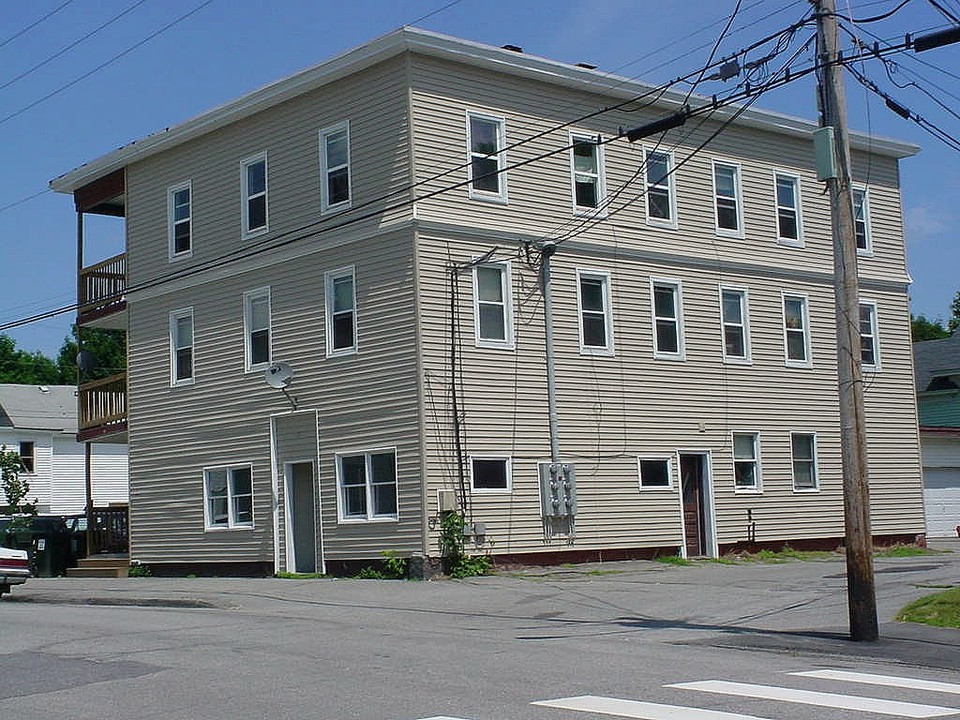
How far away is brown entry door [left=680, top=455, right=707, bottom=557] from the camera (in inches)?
1144

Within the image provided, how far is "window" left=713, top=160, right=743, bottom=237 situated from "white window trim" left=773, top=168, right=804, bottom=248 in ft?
4.08

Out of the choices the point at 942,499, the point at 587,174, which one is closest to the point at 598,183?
the point at 587,174

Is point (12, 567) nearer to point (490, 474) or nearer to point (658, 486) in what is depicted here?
point (490, 474)

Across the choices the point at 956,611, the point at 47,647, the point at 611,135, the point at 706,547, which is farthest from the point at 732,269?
the point at 47,647

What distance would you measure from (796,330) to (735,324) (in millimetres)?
2059

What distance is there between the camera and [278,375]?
27.3 meters

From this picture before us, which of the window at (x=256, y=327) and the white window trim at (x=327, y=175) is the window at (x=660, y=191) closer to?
the white window trim at (x=327, y=175)

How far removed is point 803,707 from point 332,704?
12.1 feet

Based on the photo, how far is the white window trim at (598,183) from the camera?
2802cm

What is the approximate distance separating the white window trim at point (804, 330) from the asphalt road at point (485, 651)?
766cm

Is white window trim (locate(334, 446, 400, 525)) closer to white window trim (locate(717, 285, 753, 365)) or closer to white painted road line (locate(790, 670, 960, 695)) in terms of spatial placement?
white window trim (locate(717, 285, 753, 365))

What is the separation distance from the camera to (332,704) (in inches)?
416

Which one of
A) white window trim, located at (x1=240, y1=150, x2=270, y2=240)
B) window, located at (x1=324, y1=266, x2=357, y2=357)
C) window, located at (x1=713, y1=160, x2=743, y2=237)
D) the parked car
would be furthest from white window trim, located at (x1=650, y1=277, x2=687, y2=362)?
the parked car

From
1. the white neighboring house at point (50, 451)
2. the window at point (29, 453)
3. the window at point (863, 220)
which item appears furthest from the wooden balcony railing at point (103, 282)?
the window at point (29, 453)
